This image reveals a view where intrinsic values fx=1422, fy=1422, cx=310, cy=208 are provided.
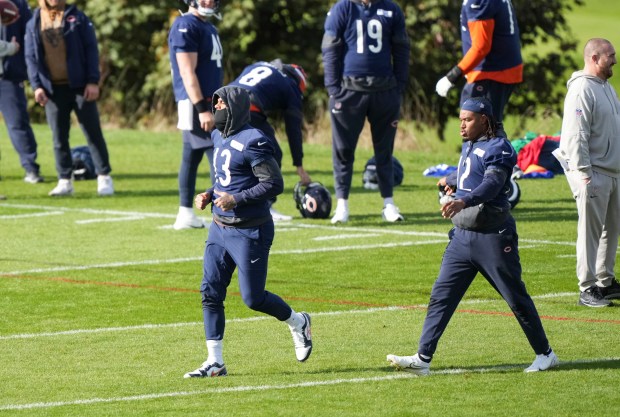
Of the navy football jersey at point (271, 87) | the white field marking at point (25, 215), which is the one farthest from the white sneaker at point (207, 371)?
the white field marking at point (25, 215)

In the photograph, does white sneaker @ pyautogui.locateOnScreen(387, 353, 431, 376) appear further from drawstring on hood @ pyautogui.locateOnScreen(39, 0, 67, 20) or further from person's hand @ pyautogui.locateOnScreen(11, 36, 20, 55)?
person's hand @ pyautogui.locateOnScreen(11, 36, 20, 55)

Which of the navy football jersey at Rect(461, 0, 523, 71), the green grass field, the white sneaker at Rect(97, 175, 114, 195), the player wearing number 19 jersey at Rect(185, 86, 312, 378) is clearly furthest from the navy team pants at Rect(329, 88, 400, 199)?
the player wearing number 19 jersey at Rect(185, 86, 312, 378)

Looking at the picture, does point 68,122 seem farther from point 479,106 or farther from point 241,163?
point 479,106

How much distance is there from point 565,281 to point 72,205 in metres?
7.10

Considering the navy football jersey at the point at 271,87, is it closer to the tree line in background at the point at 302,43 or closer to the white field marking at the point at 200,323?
the white field marking at the point at 200,323

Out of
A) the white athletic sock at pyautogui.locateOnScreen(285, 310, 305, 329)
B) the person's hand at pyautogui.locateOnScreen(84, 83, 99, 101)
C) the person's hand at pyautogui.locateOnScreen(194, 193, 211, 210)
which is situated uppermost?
the person's hand at pyautogui.locateOnScreen(194, 193, 211, 210)

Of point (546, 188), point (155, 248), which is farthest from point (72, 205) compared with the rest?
point (546, 188)

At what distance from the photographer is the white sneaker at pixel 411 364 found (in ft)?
27.8

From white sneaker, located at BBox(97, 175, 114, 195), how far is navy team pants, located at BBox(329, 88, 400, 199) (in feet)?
12.2

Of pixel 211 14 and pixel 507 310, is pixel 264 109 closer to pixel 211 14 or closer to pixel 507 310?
pixel 211 14

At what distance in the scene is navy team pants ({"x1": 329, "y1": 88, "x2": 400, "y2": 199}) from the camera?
14844 millimetres

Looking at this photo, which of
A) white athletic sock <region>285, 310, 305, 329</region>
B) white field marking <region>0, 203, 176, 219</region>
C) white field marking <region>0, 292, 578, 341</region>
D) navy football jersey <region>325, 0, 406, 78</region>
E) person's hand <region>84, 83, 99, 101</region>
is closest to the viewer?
white athletic sock <region>285, 310, 305, 329</region>

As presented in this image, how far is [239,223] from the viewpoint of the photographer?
28.6ft

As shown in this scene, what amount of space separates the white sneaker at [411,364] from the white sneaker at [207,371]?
1030 millimetres
